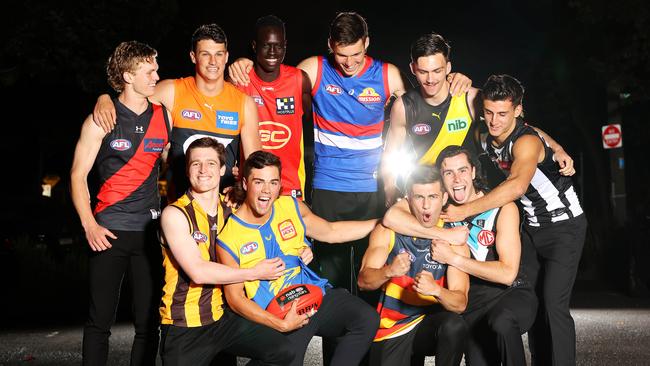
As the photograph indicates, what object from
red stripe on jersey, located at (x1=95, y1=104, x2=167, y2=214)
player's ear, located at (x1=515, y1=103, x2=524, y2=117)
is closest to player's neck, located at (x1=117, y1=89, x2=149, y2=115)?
red stripe on jersey, located at (x1=95, y1=104, x2=167, y2=214)

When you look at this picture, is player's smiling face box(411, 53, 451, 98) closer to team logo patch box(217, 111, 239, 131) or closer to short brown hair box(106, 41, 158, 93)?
team logo patch box(217, 111, 239, 131)

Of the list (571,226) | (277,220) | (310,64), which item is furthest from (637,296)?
(277,220)

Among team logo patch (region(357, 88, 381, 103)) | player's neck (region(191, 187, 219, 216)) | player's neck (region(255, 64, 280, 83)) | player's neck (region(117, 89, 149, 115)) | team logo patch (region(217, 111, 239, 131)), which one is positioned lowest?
player's neck (region(191, 187, 219, 216))

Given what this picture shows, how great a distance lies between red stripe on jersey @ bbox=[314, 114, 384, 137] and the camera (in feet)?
22.3

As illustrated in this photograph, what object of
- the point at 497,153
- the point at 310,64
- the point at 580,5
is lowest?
the point at 497,153

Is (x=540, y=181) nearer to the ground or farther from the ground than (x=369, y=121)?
nearer to the ground

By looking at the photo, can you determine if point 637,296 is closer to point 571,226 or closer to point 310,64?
point 571,226

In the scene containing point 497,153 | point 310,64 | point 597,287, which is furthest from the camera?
point 597,287

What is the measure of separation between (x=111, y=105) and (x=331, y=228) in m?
1.85

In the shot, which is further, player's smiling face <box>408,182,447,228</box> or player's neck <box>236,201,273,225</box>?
player's smiling face <box>408,182,447,228</box>

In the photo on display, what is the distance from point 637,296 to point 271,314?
28.5ft

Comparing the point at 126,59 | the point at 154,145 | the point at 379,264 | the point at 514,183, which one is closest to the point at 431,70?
the point at 514,183

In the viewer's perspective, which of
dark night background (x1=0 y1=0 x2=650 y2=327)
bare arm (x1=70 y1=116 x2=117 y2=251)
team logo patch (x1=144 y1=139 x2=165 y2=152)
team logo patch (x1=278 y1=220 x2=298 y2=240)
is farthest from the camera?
dark night background (x1=0 y1=0 x2=650 y2=327)

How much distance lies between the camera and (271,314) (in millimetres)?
5289
